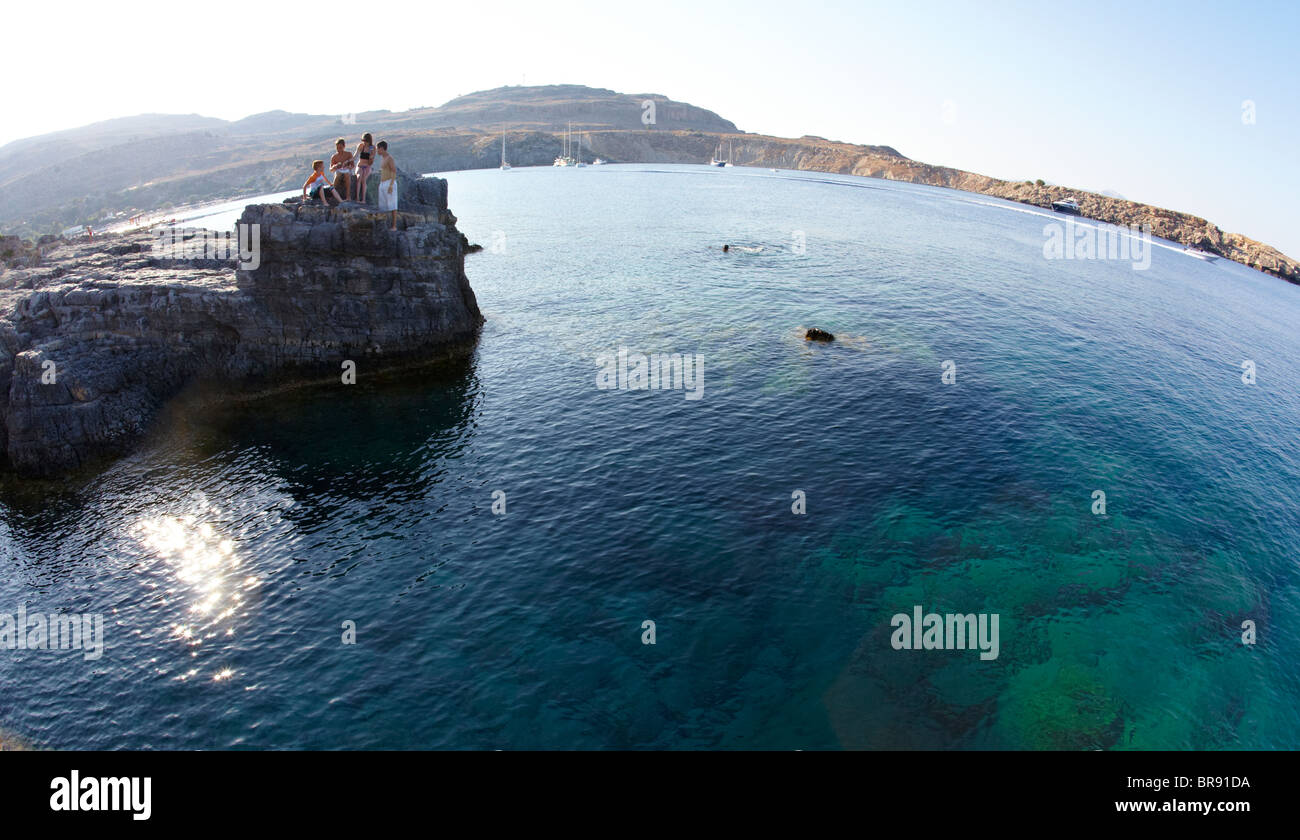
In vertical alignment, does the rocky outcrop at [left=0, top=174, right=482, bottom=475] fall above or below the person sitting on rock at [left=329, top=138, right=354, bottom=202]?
below

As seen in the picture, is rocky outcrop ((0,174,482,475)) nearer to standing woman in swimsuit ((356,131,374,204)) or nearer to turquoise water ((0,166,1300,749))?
standing woman in swimsuit ((356,131,374,204))

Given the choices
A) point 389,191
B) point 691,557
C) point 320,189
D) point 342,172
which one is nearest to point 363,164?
point 342,172

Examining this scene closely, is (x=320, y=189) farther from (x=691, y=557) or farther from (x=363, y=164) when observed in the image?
(x=691, y=557)


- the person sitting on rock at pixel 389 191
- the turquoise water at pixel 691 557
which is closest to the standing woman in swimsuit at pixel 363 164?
the person sitting on rock at pixel 389 191

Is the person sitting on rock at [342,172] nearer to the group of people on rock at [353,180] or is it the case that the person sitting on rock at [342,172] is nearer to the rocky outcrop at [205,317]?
the group of people on rock at [353,180]

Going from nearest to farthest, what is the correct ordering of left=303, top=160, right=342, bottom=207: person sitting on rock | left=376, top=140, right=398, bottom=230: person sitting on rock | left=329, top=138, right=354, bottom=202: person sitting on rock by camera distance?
left=376, top=140, right=398, bottom=230: person sitting on rock, left=303, top=160, right=342, bottom=207: person sitting on rock, left=329, top=138, right=354, bottom=202: person sitting on rock

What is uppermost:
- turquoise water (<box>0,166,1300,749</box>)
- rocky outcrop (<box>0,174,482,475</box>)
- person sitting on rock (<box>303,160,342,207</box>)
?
person sitting on rock (<box>303,160,342,207</box>)

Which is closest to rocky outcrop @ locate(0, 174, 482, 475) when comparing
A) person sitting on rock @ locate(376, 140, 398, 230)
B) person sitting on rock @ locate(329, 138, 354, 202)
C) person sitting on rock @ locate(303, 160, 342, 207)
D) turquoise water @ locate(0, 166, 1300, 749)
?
person sitting on rock @ locate(376, 140, 398, 230)
